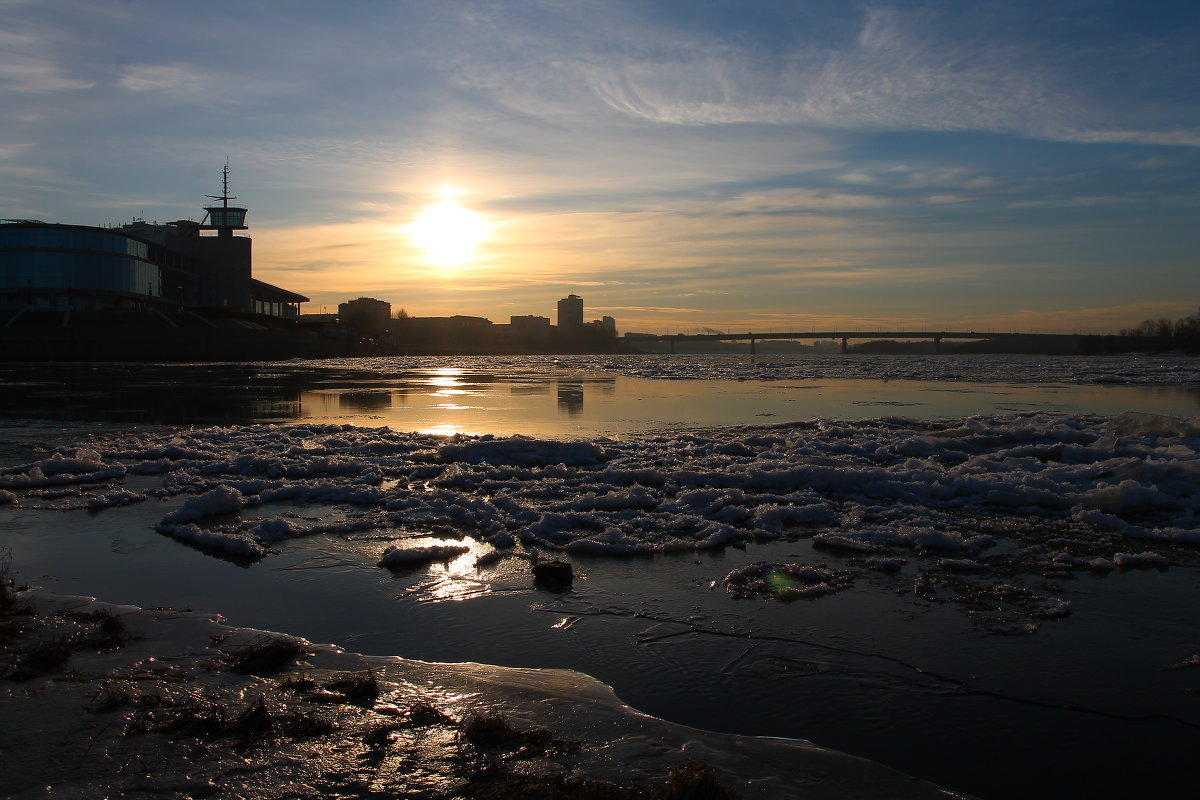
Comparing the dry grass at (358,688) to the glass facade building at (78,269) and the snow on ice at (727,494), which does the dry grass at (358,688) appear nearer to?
the snow on ice at (727,494)

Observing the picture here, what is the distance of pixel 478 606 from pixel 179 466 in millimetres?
8955

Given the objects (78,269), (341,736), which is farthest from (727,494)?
(78,269)

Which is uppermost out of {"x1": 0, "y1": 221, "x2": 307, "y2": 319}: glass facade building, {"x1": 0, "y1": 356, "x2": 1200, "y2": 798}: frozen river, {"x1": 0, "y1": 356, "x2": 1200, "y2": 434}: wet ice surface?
{"x1": 0, "y1": 221, "x2": 307, "y2": 319}: glass facade building

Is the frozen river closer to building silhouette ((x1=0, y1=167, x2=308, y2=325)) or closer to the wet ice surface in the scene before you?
the wet ice surface

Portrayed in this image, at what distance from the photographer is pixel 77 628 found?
5496 mm

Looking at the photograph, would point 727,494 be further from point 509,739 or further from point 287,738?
point 287,738

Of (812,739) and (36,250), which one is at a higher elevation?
(36,250)

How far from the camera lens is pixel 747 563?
25.5 feet

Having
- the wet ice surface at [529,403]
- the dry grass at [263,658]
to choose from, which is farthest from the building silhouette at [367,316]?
the dry grass at [263,658]

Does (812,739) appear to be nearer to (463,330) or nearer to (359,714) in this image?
(359,714)

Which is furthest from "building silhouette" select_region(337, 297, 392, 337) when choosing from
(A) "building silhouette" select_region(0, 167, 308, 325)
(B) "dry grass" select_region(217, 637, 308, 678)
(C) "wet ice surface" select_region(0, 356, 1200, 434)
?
(B) "dry grass" select_region(217, 637, 308, 678)

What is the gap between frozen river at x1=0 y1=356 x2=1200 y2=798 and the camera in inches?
181

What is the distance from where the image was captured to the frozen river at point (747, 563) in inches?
181

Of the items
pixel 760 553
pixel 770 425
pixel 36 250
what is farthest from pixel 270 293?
pixel 760 553
